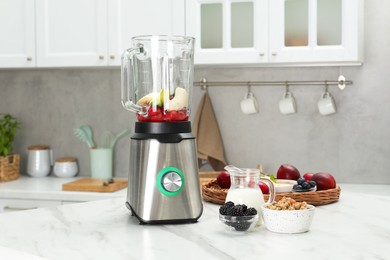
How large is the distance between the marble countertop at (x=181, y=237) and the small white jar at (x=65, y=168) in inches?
77.7

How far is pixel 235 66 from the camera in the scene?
11.7 ft

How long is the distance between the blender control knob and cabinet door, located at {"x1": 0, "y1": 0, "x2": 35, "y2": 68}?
7.01ft

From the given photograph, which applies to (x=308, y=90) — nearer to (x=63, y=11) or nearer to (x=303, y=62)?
(x=303, y=62)

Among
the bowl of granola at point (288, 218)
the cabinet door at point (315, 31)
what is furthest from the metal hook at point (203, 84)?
the bowl of granola at point (288, 218)

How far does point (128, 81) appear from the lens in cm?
180

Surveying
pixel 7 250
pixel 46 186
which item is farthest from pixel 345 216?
pixel 46 186

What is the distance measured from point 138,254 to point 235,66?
7.62 ft

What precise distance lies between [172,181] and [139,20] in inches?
73.8

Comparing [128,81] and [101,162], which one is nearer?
[128,81]

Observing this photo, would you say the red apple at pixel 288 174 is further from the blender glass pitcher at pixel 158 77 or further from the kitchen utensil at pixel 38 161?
the kitchen utensil at pixel 38 161

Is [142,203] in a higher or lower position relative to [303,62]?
lower

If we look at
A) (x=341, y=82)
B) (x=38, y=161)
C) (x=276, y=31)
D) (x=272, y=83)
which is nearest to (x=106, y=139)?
(x=38, y=161)

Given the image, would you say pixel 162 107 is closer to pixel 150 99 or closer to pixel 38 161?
pixel 150 99

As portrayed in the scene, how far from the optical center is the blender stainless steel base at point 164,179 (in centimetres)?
165
